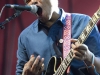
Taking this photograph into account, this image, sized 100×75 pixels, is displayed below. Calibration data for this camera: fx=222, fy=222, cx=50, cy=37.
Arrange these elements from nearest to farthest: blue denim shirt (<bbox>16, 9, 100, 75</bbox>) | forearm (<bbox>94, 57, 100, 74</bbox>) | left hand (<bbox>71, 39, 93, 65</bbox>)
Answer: left hand (<bbox>71, 39, 93, 65</bbox>)
forearm (<bbox>94, 57, 100, 74</bbox>)
blue denim shirt (<bbox>16, 9, 100, 75</bbox>)

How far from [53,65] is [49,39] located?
21 centimetres

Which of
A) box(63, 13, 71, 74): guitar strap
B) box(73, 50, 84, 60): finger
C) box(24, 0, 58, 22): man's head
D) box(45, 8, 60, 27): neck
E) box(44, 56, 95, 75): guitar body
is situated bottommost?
box(44, 56, 95, 75): guitar body

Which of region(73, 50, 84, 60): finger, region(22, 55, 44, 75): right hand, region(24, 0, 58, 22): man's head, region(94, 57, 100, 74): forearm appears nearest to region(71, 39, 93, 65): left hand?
region(73, 50, 84, 60): finger

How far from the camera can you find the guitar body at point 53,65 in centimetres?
117

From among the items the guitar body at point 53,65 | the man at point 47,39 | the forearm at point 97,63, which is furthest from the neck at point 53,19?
the forearm at point 97,63

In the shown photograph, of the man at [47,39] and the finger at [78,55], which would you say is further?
the man at [47,39]

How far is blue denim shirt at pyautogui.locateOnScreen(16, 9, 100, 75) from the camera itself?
125 cm

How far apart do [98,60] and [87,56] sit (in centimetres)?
15

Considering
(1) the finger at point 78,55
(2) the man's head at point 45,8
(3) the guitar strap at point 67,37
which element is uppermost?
(2) the man's head at point 45,8

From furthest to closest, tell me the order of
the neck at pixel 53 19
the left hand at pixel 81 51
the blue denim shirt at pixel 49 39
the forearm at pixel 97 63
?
the neck at pixel 53 19
the blue denim shirt at pixel 49 39
the forearm at pixel 97 63
the left hand at pixel 81 51

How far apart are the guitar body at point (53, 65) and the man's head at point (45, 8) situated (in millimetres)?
275

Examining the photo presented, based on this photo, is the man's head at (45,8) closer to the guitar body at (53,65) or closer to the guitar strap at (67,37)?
the guitar strap at (67,37)

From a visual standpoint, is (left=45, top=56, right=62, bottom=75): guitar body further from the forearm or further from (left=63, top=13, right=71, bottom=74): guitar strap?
the forearm

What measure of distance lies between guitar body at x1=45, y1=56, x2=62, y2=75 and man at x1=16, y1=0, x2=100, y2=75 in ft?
0.11
